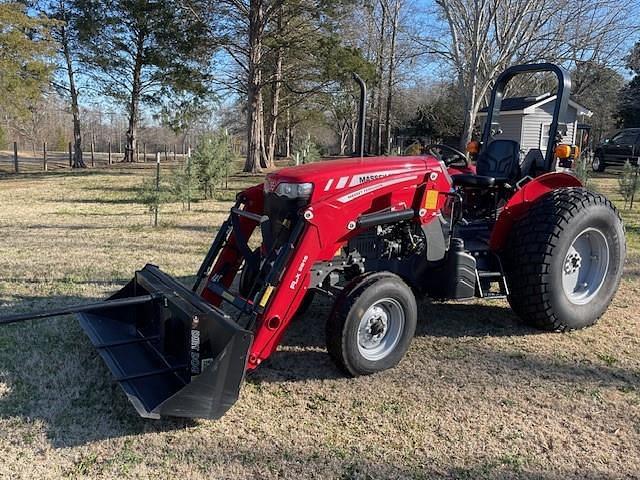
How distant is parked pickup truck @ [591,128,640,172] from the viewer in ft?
74.2

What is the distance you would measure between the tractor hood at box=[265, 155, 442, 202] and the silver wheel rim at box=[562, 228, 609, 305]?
4.72ft

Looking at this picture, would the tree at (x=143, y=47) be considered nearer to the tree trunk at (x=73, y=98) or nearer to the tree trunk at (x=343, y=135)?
the tree trunk at (x=73, y=98)

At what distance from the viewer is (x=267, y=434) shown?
2.80 metres

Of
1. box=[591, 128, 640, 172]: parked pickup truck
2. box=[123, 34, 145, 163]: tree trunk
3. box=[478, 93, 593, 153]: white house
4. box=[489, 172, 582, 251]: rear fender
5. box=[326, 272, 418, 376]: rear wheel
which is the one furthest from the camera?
box=[478, 93, 593, 153]: white house

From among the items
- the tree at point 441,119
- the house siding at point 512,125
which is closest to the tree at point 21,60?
the house siding at point 512,125

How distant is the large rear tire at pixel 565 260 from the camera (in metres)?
3.93

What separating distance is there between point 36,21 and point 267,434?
20.9 metres

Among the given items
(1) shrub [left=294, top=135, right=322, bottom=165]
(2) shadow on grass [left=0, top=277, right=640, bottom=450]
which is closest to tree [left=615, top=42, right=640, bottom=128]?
(1) shrub [left=294, top=135, right=322, bottom=165]

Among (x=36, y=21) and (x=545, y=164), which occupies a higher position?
(x=36, y=21)

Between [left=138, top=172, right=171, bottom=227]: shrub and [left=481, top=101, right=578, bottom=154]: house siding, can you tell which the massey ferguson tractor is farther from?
[left=481, top=101, right=578, bottom=154]: house siding

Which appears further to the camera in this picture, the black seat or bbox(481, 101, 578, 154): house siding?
bbox(481, 101, 578, 154): house siding

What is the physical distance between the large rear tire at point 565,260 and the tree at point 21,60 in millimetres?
19237

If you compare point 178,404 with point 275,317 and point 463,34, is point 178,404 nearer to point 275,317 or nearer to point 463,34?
point 275,317

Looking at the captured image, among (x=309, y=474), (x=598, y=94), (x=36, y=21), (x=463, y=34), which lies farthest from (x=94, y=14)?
(x=598, y=94)
